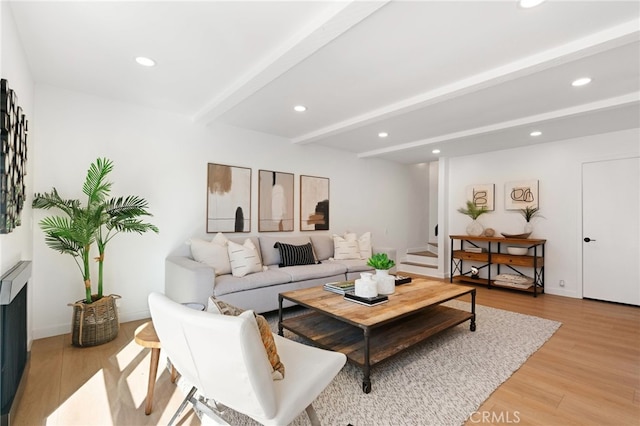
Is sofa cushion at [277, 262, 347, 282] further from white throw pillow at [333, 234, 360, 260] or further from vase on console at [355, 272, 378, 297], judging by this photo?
vase on console at [355, 272, 378, 297]

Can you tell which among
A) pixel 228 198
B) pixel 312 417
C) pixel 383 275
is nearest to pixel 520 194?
pixel 383 275

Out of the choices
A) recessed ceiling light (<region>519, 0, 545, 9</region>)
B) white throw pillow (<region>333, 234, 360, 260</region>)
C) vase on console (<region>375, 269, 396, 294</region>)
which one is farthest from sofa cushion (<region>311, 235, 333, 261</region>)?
recessed ceiling light (<region>519, 0, 545, 9</region>)

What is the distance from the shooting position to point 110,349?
259 cm

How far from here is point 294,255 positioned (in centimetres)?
404

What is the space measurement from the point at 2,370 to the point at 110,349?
1.11 m

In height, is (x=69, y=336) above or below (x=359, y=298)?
below

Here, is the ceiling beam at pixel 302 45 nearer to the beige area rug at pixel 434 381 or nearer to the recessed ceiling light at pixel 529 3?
the recessed ceiling light at pixel 529 3

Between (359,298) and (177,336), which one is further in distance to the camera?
(359,298)

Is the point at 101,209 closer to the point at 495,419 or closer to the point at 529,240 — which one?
the point at 495,419

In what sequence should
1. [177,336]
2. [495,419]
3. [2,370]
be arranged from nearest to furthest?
[177,336] < [2,370] < [495,419]

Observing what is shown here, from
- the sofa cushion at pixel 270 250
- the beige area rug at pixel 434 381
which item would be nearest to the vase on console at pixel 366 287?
the beige area rug at pixel 434 381

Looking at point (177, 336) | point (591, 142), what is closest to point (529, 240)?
point (591, 142)

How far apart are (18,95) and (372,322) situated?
299cm

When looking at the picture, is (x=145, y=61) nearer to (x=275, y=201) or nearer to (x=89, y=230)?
(x=89, y=230)
